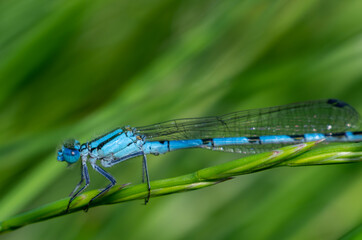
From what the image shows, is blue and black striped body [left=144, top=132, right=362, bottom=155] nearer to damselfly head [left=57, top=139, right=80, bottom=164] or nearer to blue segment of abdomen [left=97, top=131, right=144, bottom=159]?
blue segment of abdomen [left=97, top=131, right=144, bottom=159]

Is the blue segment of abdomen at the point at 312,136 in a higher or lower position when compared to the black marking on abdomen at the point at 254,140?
lower

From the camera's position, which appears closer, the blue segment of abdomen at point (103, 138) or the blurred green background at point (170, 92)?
the blurred green background at point (170, 92)

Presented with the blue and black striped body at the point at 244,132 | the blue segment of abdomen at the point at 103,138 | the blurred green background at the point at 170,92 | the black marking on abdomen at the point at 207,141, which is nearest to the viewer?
the blurred green background at the point at 170,92

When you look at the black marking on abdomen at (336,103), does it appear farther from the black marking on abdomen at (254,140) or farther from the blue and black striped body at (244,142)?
→ the black marking on abdomen at (254,140)

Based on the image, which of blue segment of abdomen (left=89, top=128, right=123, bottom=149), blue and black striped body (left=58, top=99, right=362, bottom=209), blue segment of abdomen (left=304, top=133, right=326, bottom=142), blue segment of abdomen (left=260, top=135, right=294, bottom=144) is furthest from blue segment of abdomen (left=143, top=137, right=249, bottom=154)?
blue segment of abdomen (left=304, top=133, right=326, bottom=142)

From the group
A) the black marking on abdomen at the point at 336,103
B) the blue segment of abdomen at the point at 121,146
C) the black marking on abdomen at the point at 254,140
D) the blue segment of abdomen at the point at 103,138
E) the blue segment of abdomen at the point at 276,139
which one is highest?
the blue segment of abdomen at the point at 103,138

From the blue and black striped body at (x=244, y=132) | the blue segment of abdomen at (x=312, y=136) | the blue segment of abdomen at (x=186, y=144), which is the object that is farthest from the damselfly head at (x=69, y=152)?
the blue segment of abdomen at (x=312, y=136)

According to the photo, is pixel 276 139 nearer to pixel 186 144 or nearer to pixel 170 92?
pixel 186 144
